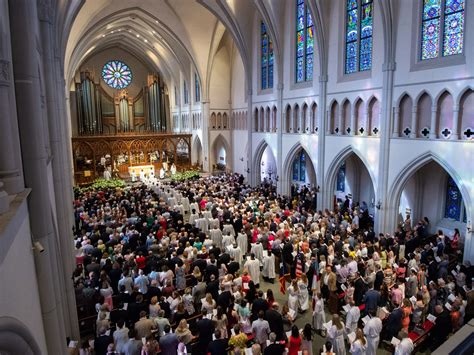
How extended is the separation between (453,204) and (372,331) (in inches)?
428

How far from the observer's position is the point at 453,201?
1603 centimetres

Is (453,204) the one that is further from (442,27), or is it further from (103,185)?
(103,185)

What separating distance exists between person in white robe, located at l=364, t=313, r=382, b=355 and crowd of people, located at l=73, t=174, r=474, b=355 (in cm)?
3

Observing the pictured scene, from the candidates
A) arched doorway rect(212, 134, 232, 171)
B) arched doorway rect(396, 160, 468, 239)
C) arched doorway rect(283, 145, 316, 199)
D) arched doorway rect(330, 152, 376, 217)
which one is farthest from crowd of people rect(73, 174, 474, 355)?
arched doorway rect(212, 134, 232, 171)

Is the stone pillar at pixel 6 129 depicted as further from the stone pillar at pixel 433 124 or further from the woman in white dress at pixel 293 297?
the stone pillar at pixel 433 124

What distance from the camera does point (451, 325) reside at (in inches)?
324

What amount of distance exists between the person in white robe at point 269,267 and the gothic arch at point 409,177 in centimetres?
667

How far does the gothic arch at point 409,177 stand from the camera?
12959mm

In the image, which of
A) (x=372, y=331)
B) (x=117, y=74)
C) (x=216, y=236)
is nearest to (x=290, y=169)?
(x=216, y=236)

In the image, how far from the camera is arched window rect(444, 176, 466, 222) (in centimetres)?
1563

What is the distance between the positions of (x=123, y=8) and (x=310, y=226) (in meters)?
23.5

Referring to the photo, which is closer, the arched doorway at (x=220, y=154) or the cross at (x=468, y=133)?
the cross at (x=468, y=133)

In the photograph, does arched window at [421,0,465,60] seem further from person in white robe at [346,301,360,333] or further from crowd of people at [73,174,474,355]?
person in white robe at [346,301,360,333]

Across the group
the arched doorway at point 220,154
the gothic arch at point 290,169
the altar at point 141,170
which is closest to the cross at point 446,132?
the gothic arch at point 290,169
